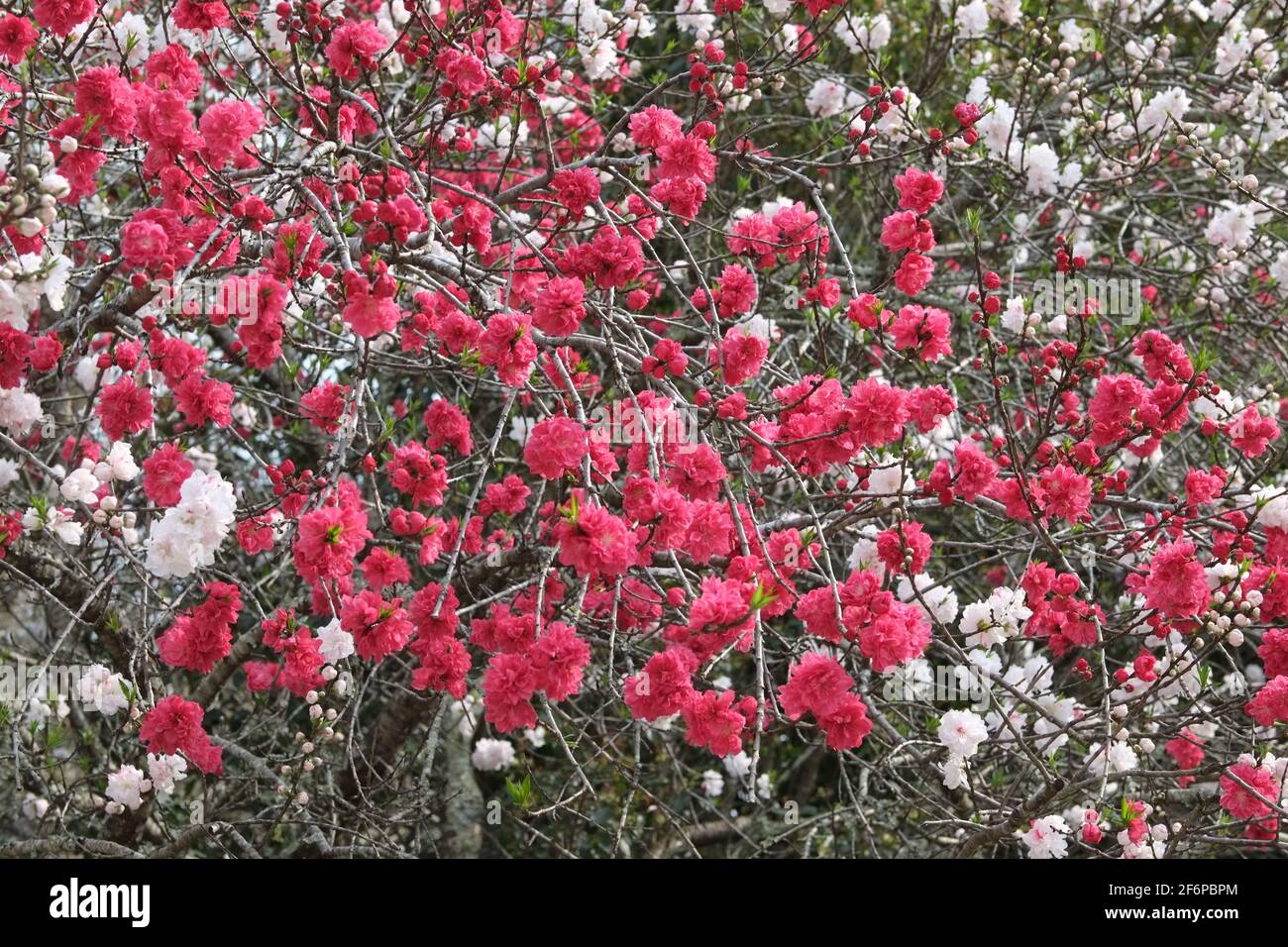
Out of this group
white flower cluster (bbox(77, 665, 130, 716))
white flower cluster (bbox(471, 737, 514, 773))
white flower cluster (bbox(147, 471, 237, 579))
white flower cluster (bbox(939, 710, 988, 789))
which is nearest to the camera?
white flower cluster (bbox(147, 471, 237, 579))

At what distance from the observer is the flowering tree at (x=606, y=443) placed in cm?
244

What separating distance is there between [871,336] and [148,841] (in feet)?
9.25

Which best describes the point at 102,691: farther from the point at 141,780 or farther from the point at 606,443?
the point at 606,443

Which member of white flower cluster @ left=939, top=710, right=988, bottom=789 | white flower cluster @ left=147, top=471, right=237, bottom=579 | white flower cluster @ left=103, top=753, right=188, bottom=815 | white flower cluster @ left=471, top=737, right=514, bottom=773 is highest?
white flower cluster @ left=147, top=471, right=237, bottom=579

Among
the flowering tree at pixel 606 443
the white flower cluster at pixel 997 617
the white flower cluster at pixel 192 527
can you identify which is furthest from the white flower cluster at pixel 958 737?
the white flower cluster at pixel 192 527

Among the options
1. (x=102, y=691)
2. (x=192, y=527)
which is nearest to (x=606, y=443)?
(x=192, y=527)

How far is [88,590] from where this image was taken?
3.14 meters

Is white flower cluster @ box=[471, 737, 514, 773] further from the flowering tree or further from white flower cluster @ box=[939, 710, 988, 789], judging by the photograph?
white flower cluster @ box=[939, 710, 988, 789]

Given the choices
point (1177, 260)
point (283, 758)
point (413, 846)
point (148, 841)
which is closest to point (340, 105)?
point (283, 758)

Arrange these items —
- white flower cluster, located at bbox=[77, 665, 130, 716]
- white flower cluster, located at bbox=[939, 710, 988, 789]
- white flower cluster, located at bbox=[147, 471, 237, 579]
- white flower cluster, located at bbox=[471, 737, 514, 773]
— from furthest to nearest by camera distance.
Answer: white flower cluster, located at bbox=[471, 737, 514, 773] → white flower cluster, located at bbox=[939, 710, 988, 789] → white flower cluster, located at bbox=[77, 665, 130, 716] → white flower cluster, located at bbox=[147, 471, 237, 579]

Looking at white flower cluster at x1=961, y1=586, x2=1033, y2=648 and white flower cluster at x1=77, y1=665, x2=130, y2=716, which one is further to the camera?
white flower cluster at x1=961, y1=586, x2=1033, y2=648

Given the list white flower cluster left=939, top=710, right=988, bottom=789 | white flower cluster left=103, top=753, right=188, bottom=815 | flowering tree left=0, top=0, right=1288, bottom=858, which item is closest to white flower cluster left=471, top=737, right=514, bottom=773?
flowering tree left=0, top=0, right=1288, bottom=858

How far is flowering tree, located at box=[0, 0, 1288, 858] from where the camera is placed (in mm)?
2436

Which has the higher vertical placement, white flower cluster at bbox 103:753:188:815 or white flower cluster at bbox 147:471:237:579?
white flower cluster at bbox 147:471:237:579
